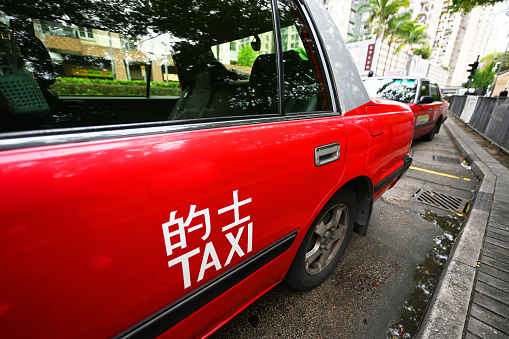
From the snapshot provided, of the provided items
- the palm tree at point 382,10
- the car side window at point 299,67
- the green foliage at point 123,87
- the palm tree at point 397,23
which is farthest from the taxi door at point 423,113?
the palm tree at point 397,23

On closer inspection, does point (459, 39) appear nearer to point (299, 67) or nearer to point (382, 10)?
point (382, 10)

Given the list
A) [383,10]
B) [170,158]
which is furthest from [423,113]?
[383,10]

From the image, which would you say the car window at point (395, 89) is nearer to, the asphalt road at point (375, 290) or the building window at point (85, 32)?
the asphalt road at point (375, 290)

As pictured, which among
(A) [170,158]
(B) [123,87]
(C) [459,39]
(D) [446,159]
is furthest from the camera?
(C) [459,39]

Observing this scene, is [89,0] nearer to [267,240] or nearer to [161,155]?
[161,155]

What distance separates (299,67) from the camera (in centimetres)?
146

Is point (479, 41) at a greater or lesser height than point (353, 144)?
greater

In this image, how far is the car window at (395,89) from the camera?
221 inches

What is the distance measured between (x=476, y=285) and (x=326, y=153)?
5.39ft

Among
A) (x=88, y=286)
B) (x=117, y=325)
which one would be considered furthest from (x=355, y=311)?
(x=88, y=286)

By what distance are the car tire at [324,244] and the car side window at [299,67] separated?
0.67m

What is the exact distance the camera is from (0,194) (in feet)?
1.82

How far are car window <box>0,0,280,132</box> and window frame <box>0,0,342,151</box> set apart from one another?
58 mm

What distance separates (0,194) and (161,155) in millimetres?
379
